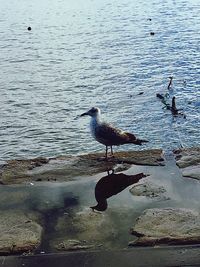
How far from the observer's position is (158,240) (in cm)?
621

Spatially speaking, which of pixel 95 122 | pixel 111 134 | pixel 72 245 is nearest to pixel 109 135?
pixel 111 134

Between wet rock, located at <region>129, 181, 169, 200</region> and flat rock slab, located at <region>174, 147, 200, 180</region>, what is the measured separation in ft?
2.30

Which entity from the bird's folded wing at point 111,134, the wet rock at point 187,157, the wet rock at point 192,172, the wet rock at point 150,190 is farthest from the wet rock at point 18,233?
the wet rock at point 187,157

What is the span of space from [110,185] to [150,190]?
28.1 inches

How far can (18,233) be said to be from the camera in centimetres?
664

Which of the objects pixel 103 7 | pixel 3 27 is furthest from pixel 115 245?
pixel 103 7

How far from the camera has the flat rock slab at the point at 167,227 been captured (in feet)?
20.3

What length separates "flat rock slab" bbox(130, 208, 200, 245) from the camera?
6199 millimetres

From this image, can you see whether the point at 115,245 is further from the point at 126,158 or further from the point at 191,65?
the point at 191,65

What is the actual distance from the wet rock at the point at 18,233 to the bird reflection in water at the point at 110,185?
3.26 feet

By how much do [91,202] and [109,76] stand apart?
464 inches

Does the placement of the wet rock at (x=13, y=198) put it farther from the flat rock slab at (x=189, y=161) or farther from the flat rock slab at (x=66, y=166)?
the flat rock slab at (x=189, y=161)

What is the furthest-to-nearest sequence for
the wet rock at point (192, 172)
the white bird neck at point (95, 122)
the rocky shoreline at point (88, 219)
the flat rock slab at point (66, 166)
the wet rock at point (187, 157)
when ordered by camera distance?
the white bird neck at point (95, 122) → the wet rock at point (187, 157) → the flat rock slab at point (66, 166) → the wet rock at point (192, 172) → the rocky shoreline at point (88, 219)

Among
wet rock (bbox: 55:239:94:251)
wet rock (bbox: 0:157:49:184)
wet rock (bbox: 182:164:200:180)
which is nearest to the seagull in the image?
wet rock (bbox: 0:157:49:184)
